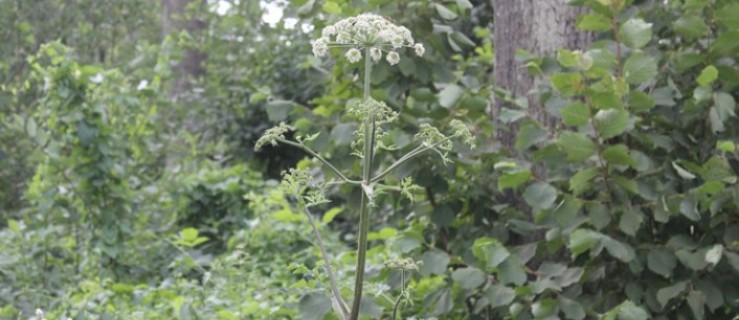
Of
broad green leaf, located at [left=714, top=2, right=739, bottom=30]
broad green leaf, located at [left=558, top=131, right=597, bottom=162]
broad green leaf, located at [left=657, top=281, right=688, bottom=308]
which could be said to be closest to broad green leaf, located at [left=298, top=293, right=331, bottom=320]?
broad green leaf, located at [left=558, top=131, right=597, bottom=162]

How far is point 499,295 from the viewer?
462 centimetres

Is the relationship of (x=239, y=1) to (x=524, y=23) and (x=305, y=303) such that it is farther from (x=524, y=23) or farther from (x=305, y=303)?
(x=305, y=303)

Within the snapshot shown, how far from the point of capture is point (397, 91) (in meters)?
5.09

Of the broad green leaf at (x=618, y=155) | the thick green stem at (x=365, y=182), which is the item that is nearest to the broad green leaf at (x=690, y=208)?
the broad green leaf at (x=618, y=155)

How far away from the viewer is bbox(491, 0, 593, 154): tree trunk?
16.9 feet

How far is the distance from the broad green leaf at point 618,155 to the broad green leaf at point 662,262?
39 centimetres

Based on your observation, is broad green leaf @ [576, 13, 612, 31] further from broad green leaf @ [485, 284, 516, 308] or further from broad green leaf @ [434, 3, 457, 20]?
broad green leaf @ [485, 284, 516, 308]

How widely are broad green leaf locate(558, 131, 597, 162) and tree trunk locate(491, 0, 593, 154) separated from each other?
2.60 ft

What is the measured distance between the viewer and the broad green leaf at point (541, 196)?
4.46 m

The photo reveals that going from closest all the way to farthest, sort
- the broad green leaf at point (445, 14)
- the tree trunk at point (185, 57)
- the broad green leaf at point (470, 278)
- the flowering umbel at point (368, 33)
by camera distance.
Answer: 1. the flowering umbel at point (368, 33)
2. the broad green leaf at point (470, 278)
3. the broad green leaf at point (445, 14)
4. the tree trunk at point (185, 57)

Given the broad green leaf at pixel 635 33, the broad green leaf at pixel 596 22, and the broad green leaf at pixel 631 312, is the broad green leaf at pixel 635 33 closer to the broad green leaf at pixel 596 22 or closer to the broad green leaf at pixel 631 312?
the broad green leaf at pixel 596 22

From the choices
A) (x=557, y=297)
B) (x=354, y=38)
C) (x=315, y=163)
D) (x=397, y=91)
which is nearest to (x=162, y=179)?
(x=315, y=163)

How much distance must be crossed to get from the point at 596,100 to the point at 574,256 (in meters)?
Answer: 0.61

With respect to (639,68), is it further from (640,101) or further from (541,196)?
(541,196)
